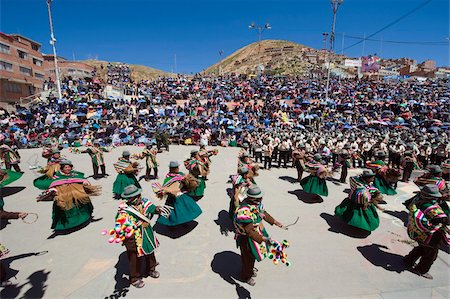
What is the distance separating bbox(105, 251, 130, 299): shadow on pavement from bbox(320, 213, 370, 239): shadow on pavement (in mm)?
5110

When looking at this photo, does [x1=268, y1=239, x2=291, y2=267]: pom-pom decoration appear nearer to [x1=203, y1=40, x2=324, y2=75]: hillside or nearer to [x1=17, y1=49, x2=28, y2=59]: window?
[x1=17, y1=49, x2=28, y2=59]: window

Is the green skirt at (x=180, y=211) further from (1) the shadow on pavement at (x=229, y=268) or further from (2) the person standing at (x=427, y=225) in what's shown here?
(2) the person standing at (x=427, y=225)

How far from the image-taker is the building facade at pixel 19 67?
35844mm

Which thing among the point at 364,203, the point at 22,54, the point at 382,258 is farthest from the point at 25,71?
the point at 382,258

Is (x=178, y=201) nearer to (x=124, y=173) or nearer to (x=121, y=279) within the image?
(x=121, y=279)

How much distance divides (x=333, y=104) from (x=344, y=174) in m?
23.2

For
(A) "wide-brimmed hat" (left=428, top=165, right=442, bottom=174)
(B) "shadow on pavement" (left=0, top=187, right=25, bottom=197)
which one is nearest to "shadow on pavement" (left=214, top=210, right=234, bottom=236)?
(A) "wide-brimmed hat" (left=428, top=165, right=442, bottom=174)

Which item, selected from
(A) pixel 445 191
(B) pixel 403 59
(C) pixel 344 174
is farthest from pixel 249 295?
(B) pixel 403 59

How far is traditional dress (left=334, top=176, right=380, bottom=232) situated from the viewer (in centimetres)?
568

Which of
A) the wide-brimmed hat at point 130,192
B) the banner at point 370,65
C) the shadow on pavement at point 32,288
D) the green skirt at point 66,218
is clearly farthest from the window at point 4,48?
the banner at point 370,65

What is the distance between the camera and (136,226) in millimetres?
4160

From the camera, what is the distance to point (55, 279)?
4.64m

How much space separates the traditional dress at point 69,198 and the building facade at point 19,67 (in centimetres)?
4100

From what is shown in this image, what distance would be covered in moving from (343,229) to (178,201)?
4468 mm
